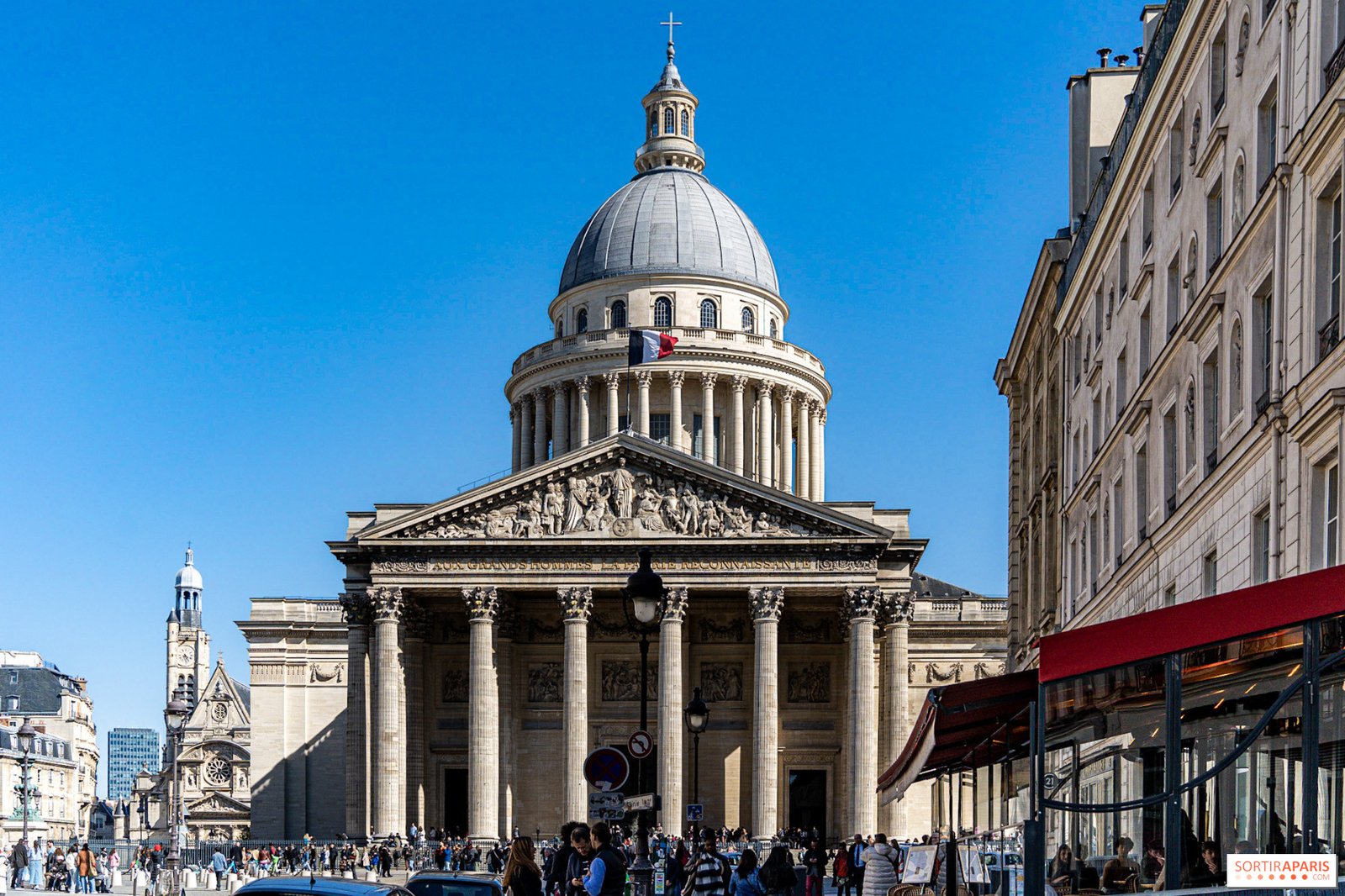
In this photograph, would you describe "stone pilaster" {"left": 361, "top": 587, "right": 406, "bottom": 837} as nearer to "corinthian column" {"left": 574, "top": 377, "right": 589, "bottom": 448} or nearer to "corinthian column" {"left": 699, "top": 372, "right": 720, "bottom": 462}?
"corinthian column" {"left": 574, "top": 377, "right": 589, "bottom": 448}

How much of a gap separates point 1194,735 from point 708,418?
260 feet

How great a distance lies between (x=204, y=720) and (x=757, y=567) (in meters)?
58.3

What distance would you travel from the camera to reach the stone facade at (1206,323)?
2056cm

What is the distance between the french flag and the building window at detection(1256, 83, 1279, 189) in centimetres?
5639

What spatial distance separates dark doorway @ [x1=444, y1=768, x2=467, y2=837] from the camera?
73.9m

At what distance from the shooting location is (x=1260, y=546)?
23.3 m

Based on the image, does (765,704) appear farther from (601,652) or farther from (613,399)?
(613,399)

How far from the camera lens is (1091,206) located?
37812 millimetres

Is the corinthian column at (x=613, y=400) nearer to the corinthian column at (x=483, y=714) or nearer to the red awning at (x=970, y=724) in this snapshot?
the corinthian column at (x=483, y=714)

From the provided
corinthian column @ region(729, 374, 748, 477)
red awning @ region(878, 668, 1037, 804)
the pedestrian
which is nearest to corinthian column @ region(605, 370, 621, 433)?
corinthian column @ region(729, 374, 748, 477)

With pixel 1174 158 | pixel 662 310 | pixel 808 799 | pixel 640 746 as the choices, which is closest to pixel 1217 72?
pixel 1174 158

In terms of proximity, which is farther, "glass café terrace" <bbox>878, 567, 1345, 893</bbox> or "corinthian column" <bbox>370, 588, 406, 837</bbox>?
"corinthian column" <bbox>370, 588, 406, 837</bbox>

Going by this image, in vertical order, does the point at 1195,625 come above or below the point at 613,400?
below

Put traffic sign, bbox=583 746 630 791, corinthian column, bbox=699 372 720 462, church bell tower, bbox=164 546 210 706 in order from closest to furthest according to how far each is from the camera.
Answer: traffic sign, bbox=583 746 630 791 < corinthian column, bbox=699 372 720 462 < church bell tower, bbox=164 546 210 706
